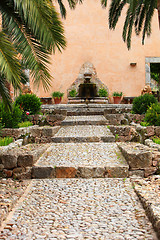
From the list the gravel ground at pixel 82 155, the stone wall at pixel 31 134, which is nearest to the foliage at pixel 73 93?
the stone wall at pixel 31 134

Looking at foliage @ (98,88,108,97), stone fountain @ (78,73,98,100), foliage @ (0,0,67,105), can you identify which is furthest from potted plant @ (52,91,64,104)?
foliage @ (0,0,67,105)

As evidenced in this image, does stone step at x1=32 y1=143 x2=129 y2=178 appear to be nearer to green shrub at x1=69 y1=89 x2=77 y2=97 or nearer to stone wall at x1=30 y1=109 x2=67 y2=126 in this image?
stone wall at x1=30 y1=109 x2=67 y2=126

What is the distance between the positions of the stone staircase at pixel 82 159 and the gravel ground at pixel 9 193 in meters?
0.35

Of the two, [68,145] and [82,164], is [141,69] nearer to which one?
[68,145]

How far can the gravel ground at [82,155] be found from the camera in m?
4.08

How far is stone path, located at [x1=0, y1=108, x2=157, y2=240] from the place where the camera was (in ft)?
7.45

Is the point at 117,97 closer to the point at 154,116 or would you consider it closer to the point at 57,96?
the point at 57,96

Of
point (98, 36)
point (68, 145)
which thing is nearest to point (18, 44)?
point (68, 145)

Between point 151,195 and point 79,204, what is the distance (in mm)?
840

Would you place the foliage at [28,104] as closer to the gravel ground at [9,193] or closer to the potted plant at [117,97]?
the gravel ground at [9,193]

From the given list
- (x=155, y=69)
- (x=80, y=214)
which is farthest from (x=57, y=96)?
(x=80, y=214)

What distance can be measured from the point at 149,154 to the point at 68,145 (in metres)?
2.20

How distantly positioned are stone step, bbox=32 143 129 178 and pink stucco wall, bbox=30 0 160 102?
10417 millimetres

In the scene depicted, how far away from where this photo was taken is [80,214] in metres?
2.63
